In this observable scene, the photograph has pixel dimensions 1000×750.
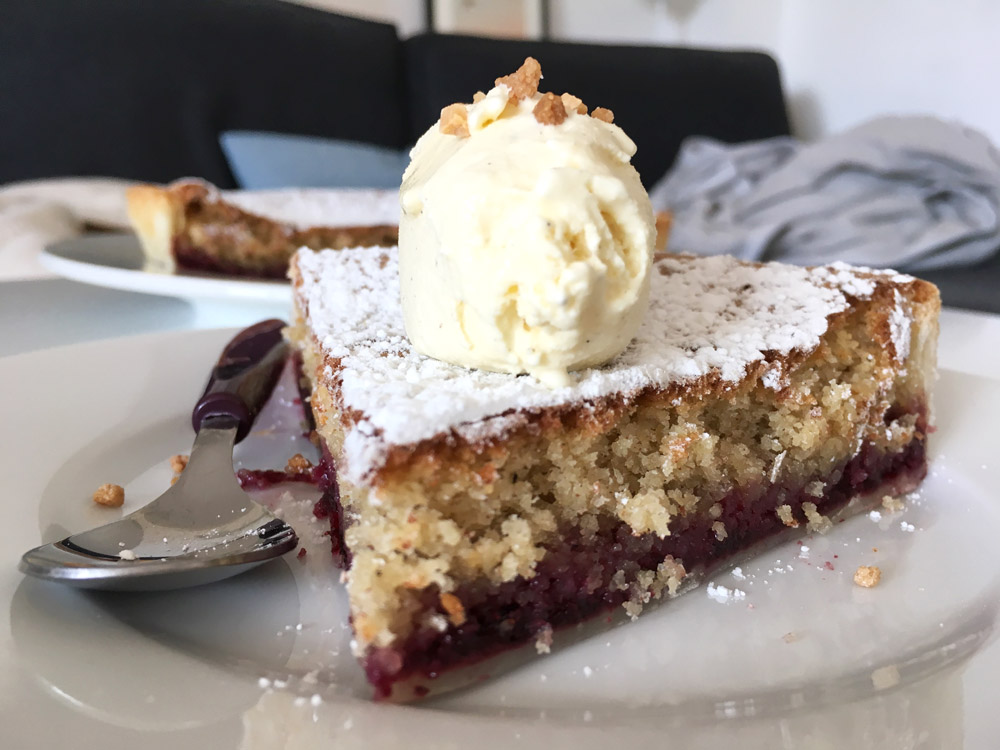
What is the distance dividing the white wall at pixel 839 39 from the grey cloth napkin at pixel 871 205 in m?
0.73

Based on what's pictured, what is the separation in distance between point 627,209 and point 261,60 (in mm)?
3361

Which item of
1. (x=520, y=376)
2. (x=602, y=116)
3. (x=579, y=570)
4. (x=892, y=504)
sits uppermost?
(x=602, y=116)

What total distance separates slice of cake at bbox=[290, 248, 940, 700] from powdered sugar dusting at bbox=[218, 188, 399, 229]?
108 cm

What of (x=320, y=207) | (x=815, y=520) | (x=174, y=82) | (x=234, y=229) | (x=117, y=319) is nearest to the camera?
(x=815, y=520)

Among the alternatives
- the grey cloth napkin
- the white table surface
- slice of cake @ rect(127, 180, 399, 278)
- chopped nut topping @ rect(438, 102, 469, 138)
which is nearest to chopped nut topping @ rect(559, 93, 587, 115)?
chopped nut topping @ rect(438, 102, 469, 138)

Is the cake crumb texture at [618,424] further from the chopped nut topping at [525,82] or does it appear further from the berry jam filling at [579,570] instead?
the chopped nut topping at [525,82]

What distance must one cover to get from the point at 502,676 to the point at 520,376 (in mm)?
353

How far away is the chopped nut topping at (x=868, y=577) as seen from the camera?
101 cm

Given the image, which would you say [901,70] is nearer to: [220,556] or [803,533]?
[803,533]

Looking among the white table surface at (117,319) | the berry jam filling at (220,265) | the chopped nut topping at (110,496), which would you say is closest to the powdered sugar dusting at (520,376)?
the chopped nut topping at (110,496)

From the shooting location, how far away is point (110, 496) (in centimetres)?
110

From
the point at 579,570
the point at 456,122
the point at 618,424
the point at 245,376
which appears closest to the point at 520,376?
the point at 618,424

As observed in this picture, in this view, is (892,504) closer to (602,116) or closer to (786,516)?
(786,516)

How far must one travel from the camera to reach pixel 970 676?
771 mm
